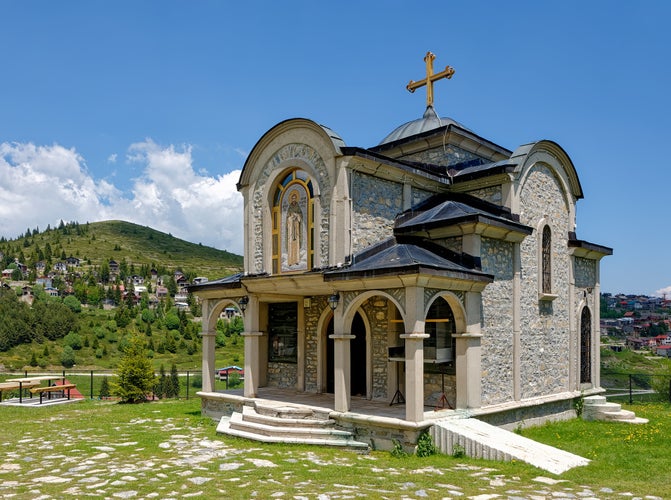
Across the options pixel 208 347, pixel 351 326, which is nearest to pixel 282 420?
pixel 351 326

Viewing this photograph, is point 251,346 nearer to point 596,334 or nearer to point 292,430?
point 292,430

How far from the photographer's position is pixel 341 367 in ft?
38.7

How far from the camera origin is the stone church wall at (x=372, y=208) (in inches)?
497

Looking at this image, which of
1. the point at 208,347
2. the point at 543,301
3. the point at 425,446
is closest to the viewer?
the point at 425,446

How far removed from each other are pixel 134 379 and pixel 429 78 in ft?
46.1

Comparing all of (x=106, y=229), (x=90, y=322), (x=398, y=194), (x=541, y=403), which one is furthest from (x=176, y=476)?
(x=106, y=229)

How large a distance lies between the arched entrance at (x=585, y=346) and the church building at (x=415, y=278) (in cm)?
6

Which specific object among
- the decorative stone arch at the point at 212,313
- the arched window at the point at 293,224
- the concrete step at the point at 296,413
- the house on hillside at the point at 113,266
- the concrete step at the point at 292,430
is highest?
the house on hillside at the point at 113,266

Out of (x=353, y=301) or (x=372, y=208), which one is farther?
(x=372, y=208)

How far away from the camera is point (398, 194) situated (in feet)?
45.0

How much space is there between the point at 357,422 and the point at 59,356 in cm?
6564

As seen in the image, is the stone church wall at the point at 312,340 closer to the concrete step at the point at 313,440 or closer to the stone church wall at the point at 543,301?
the concrete step at the point at 313,440

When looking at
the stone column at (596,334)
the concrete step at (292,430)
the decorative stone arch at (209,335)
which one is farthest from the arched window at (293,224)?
the stone column at (596,334)

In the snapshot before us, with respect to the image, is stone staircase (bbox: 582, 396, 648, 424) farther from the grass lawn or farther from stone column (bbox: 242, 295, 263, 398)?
stone column (bbox: 242, 295, 263, 398)
